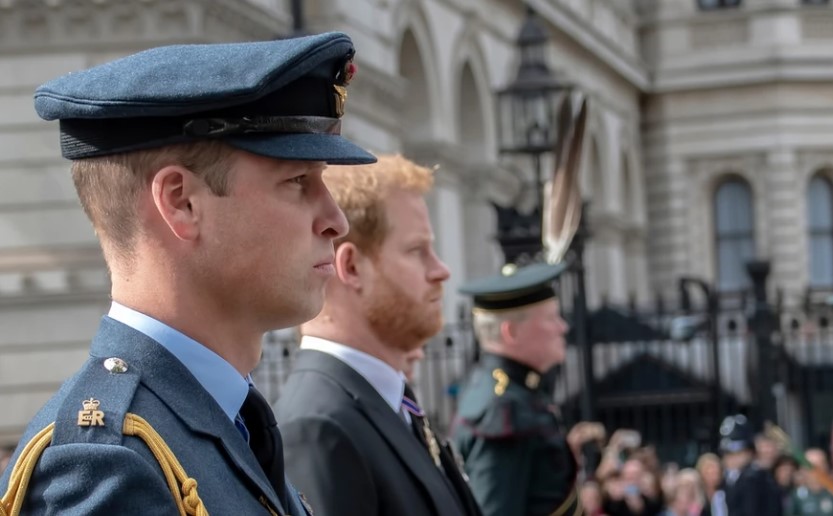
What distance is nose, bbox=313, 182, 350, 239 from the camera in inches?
109

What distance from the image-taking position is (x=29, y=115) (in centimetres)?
1528

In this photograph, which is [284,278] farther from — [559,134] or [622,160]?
[622,160]

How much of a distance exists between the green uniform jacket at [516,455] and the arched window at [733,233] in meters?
33.9

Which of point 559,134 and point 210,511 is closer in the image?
point 210,511

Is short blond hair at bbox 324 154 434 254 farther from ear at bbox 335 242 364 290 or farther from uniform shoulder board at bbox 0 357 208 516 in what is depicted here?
uniform shoulder board at bbox 0 357 208 516

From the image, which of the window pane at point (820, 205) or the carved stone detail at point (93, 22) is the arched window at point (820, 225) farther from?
the carved stone detail at point (93, 22)

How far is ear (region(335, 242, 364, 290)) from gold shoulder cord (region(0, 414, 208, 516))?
197 cm

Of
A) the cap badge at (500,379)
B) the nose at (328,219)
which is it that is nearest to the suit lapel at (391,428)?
the nose at (328,219)

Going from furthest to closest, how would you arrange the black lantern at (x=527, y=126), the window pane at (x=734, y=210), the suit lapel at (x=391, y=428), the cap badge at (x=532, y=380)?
the window pane at (x=734, y=210)
the black lantern at (x=527, y=126)
the cap badge at (x=532, y=380)
the suit lapel at (x=391, y=428)

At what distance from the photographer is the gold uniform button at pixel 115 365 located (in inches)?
102

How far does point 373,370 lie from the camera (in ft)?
14.2

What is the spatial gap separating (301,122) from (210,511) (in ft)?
1.90

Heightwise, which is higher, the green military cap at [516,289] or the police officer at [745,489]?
the green military cap at [516,289]

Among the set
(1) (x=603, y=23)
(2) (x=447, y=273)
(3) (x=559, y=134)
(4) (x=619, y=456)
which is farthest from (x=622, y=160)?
(2) (x=447, y=273)
